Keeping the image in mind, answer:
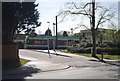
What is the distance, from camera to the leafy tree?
17.7 metres

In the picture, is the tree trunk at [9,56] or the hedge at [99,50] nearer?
the tree trunk at [9,56]

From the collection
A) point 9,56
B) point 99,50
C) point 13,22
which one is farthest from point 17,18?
point 99,50

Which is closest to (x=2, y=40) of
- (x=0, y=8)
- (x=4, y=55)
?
(x=4, y=55)

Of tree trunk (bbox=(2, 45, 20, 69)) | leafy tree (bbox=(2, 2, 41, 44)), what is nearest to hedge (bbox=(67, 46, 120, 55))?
leafy tree (bbox=(2, 2, 41, 44))

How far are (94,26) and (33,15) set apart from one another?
43.6 ft

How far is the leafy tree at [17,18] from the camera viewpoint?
17.7 meters

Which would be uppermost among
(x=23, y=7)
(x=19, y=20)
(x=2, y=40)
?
(x=23, y=7)

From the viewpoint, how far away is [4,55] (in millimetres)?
18781

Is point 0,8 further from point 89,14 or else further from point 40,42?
point 40,42

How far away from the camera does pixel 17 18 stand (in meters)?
18.6

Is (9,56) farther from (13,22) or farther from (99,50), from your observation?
(99,50)

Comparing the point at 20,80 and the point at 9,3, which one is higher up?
the point at 9,3

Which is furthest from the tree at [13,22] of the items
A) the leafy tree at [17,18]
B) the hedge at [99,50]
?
the hedge at [99,50]

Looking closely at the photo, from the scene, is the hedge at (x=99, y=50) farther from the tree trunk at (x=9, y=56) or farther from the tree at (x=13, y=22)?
the tree trunk at (x=9, y=56)
